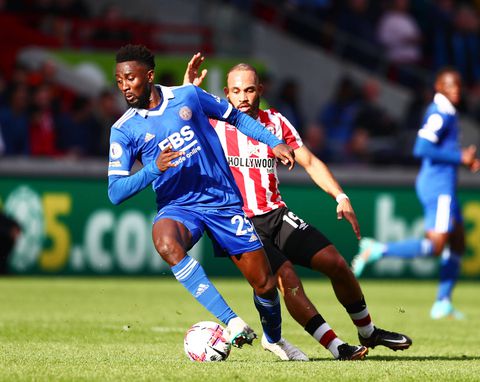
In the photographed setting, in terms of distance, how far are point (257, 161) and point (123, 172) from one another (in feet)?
3.96

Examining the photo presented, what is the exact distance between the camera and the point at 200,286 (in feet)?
23.9

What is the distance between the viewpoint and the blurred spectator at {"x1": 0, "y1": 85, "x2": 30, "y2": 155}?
1686 centimetres

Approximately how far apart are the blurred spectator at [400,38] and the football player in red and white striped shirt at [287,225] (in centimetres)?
1471

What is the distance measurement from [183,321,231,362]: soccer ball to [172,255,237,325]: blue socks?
0.24 m

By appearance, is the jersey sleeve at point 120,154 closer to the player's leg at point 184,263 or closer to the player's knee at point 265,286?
the player's leg at point 184,263

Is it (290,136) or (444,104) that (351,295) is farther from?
(444,104)

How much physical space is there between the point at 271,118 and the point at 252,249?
1.11 metres

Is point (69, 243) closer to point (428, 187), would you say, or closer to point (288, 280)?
point (428, 187)

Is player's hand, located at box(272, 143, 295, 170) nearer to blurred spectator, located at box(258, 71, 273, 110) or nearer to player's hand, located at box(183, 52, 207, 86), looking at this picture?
player's hand, located at box(183, 52, 207, 86)

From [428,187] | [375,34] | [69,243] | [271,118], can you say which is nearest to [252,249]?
[271,118]

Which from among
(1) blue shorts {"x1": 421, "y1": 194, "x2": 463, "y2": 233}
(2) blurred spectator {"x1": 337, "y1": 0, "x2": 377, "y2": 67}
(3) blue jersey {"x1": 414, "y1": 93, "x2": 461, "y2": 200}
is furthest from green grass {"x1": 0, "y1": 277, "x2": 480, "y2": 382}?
(2) blurred spectator {"x1": 337, "y1": 0, "x2": 377, "y2": 67}

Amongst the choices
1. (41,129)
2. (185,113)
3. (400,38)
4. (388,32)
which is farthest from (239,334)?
(400,38)

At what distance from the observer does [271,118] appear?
→ 821 cm

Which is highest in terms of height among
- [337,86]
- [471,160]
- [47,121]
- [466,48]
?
[466,48]
